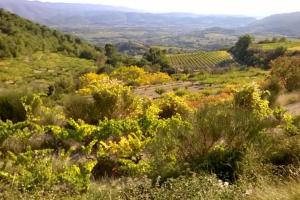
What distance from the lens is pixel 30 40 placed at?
9056cm

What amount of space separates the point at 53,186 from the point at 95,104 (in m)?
5.19

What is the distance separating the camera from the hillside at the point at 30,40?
83.0m

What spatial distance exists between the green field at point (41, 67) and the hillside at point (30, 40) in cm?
256

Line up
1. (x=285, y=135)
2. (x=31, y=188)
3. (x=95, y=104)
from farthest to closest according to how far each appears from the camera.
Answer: (x=95, y=104)
(x=285, y=135)
(x=31, y=188)

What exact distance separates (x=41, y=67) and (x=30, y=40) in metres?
14.4

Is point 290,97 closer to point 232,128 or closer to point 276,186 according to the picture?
point 232,128

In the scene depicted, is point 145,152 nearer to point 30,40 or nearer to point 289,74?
point 289,74

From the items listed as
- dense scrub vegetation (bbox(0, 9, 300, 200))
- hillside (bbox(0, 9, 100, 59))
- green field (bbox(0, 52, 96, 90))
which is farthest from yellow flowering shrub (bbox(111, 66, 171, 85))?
hillside (bbox(0, 9, 100, 59))

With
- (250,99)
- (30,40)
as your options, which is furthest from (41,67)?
(250,99)

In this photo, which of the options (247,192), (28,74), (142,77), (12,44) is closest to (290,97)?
(247,192)

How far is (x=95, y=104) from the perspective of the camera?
11219 mm

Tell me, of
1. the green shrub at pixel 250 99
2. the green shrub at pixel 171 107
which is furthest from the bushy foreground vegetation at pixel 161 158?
the green shrub at pixel 171 107

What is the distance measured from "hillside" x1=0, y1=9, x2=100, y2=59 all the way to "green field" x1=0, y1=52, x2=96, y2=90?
2561mm

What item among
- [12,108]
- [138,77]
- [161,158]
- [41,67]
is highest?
[161,158]
